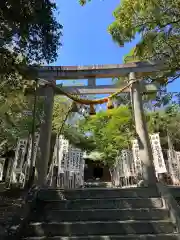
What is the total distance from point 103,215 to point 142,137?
2.27 m

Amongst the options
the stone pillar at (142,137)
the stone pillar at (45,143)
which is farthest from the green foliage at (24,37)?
the stone pillar at (142,137)

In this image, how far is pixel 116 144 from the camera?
11.7m

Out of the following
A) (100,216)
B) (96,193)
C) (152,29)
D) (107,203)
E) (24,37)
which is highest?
(152,29)

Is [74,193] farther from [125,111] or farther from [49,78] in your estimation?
[125,111]

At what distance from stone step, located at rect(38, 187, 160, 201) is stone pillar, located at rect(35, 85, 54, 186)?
61 cm

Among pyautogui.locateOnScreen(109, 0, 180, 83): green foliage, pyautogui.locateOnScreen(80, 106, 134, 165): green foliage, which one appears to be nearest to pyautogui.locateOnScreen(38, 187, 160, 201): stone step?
pyautogui.locateOnScreen(109, 0, 180, 83): green foliage

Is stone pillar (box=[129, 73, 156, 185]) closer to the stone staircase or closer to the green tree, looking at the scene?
the stone staircase

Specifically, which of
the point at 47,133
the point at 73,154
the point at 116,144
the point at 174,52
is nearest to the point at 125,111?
the point at 116,144

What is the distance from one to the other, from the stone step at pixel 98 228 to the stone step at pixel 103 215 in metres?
0.19

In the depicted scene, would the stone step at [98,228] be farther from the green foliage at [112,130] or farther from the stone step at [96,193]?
the green foliage at [112,130]

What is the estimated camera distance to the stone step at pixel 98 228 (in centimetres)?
354

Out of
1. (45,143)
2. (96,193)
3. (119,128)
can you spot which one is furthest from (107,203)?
(119,128)

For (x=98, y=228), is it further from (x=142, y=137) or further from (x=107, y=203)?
(x=142, y=137)

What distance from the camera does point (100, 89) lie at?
687cm
